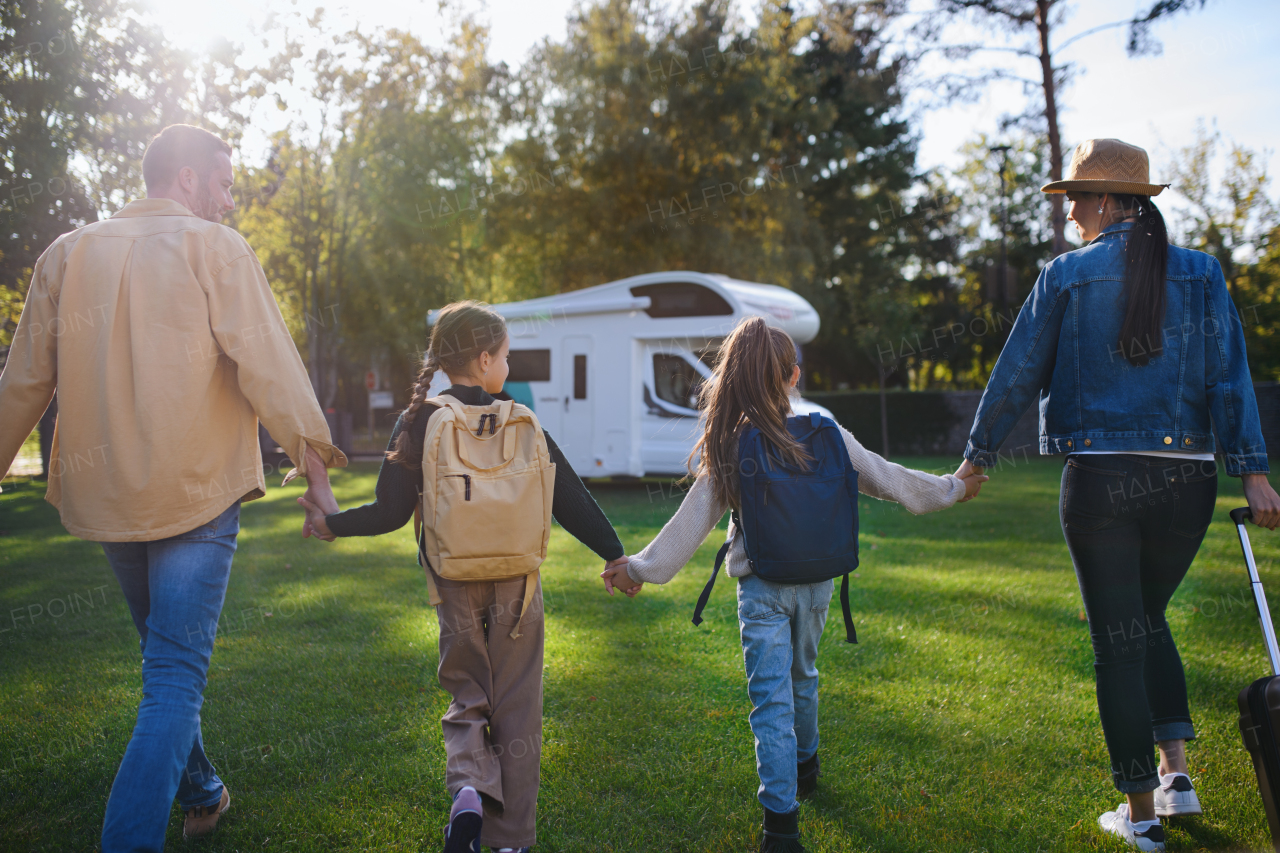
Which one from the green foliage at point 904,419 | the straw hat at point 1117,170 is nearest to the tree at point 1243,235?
the green foliage at point 904,419

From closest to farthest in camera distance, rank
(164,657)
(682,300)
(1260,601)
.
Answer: (164,657)
(1260,601)
(682,300)

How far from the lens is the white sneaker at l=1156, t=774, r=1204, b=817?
2.63 metres

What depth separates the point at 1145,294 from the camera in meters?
2.41

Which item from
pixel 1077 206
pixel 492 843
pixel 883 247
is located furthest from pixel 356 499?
pixel 883 247

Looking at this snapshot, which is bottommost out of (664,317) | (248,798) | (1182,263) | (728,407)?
(248,798)

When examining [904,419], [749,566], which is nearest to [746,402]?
[749,566]

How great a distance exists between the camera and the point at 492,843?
7.88 feet

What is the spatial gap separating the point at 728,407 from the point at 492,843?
1483mm

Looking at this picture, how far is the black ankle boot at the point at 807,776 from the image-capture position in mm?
2902

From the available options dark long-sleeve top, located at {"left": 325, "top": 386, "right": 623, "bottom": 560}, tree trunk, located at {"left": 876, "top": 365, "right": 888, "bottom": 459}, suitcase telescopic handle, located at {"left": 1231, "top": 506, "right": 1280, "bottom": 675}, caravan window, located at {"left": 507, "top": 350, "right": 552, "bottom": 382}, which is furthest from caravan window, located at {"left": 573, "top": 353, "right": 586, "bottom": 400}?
suitcase telescopic handle, located at {"left": 1231, "top": 506, "right": 1280, "bottom": 675}

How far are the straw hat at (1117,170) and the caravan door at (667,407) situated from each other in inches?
350

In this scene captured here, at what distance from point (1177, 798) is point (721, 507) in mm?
1698

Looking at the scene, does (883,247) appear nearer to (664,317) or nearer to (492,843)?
(664,317)

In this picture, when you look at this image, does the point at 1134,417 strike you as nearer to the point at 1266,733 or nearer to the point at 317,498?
the point at 1266,733
